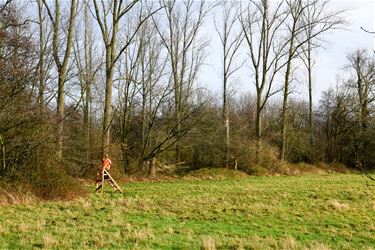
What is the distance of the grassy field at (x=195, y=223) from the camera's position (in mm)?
8047

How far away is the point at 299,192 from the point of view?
57.1ft

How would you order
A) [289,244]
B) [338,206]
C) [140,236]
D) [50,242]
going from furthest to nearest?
[338,206], [140,236], [289,244], [50,242]

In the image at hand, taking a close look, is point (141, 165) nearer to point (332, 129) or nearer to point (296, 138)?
point (296, 138)

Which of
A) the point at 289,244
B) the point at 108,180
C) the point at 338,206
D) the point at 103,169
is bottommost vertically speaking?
the point at 289,244

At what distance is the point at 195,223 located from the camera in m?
10.6

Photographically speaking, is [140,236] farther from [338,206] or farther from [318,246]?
[338,206]

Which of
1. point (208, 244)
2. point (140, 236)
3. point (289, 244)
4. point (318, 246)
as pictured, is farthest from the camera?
point (140, 236)

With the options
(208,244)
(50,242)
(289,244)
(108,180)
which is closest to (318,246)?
(289,244)

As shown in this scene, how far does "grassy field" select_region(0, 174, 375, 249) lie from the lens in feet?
26.4

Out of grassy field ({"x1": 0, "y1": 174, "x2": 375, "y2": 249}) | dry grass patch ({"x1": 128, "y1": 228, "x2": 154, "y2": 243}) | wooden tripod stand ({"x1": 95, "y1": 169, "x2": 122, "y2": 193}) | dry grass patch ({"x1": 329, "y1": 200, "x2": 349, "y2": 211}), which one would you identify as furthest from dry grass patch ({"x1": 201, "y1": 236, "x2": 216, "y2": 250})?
wooden tripod stand ({"x1": 95, "y1": 169, "x2": 122, "y2": 193})

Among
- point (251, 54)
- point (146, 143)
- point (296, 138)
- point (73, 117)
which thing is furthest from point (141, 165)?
point (296, 138)

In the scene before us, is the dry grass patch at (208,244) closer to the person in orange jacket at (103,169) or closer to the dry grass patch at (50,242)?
the dry grass patch at (50,242)

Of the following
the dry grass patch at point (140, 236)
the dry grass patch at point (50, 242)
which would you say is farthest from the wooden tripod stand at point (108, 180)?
the dry grass patch at point (50, 242)

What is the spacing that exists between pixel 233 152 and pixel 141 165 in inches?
313
